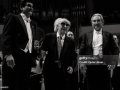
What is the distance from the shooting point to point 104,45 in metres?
3.70

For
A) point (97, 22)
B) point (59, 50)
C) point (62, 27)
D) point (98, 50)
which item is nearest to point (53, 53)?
point (59, 50)

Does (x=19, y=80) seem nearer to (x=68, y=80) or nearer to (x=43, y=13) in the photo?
(x=68, y=80)

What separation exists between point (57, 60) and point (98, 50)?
0.55 metres

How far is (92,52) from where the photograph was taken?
3.69 metres

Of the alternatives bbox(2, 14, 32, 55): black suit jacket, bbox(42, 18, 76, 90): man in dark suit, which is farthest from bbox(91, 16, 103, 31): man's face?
bbox(2, 14, 32, 55): black suit jacket

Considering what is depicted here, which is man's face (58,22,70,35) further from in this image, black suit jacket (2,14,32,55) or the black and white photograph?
black suit jacket (2,14,32,55)

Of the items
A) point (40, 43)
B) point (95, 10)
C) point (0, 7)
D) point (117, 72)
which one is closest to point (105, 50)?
point (117, 72)

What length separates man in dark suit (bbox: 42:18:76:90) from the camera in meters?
3.47

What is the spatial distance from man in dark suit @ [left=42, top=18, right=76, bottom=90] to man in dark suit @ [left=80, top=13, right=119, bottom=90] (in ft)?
0.91

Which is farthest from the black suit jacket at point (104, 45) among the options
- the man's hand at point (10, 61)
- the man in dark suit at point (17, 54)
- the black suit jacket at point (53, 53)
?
the man's hand at point (10, 61)

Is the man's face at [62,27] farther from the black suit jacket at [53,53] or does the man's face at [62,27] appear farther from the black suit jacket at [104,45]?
the black suit jacket at [104,45]

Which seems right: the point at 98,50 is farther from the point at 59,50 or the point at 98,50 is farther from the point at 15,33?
the point at 15,33

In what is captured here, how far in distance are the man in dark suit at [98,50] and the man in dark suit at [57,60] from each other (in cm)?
28

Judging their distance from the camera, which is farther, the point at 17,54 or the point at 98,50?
the point at 98,50
